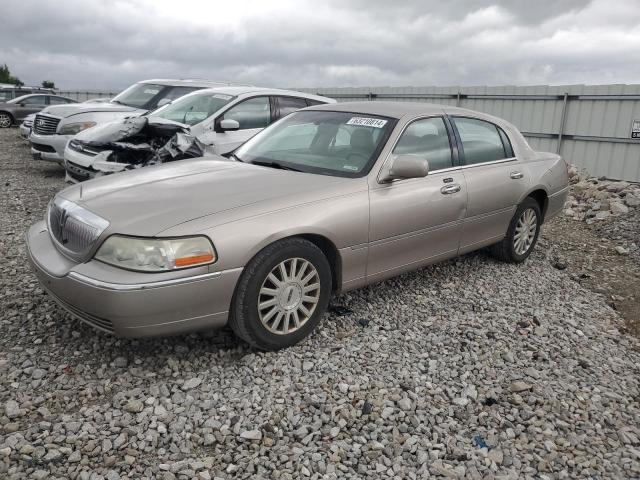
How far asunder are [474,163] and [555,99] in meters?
8.67

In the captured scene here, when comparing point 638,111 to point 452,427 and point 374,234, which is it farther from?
point 452,427

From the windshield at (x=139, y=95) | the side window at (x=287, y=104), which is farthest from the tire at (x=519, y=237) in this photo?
the windshield at (x=139, y=95)

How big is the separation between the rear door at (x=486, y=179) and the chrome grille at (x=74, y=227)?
2.94 meters

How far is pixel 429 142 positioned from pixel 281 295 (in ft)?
6.28

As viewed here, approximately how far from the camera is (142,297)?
2.96 meters

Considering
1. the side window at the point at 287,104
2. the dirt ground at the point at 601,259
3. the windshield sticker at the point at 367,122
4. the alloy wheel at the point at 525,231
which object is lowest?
the dirt ground at the point at 601,259

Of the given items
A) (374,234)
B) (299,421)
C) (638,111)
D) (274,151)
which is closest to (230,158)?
(274,151)

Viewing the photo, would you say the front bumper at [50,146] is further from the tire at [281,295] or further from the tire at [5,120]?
the tire at [5,120]

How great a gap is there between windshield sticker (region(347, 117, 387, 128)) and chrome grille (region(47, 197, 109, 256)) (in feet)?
6.96

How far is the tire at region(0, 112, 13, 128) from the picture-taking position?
19.3 meters

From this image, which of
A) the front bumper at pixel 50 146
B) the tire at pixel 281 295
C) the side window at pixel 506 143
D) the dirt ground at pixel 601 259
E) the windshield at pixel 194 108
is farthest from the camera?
the front bumper at pixel 50 146

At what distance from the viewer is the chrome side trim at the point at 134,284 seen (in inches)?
116

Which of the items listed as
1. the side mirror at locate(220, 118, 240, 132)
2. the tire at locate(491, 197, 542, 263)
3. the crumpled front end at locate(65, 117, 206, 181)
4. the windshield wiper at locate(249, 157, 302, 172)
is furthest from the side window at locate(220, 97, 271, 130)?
the tire at locate(491, 197, 542, 263)

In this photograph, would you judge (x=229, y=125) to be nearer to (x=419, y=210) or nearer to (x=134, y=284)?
(x=419, y=210)
